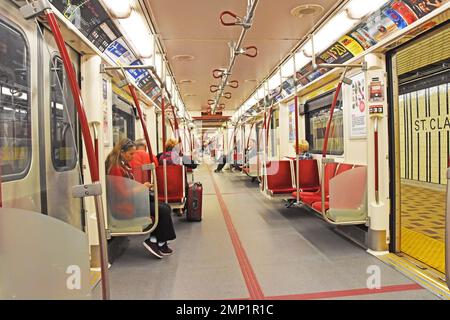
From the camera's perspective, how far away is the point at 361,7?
11.4 ft

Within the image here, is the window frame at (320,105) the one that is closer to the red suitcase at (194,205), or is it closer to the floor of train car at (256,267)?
the floor of train car at (256,267)

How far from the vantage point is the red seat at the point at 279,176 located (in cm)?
571

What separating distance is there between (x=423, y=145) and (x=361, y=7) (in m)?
5.84

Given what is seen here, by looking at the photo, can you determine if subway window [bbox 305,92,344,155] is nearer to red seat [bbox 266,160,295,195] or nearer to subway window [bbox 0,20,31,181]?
red seat [bbox 266,160,295,195]

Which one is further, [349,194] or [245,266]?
[349,194]

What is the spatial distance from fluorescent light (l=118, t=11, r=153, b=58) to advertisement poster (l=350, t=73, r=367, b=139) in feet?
9.10

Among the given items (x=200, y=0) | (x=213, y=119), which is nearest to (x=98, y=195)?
(x=200, y=0)

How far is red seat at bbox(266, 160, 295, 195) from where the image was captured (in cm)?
571

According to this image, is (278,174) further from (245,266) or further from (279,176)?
(245,266)

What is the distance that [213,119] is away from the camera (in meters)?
14.1

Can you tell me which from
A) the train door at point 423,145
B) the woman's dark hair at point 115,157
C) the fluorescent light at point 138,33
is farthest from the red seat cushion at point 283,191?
the fluorescent light at point 138,33

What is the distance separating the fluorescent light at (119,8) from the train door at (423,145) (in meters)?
2.88

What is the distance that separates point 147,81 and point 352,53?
4050 mm

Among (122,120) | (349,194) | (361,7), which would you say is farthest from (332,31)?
(122,120)
